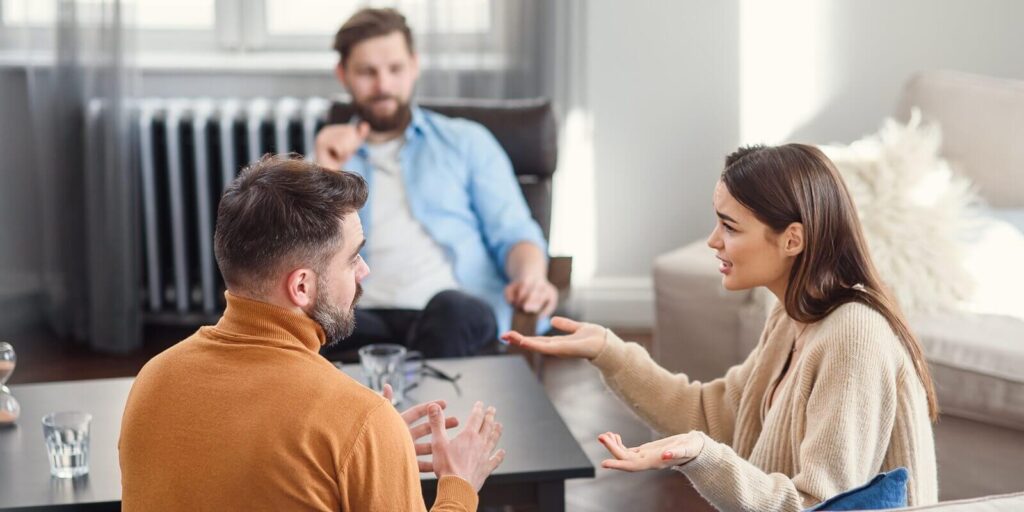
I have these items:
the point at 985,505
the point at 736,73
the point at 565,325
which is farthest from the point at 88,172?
the point at 985,505

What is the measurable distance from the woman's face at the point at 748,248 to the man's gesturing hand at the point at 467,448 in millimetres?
418

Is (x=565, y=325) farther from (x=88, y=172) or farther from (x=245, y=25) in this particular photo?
(x=245, y=25)

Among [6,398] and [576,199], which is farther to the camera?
[576,199]

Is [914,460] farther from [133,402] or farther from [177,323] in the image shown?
[177,323]

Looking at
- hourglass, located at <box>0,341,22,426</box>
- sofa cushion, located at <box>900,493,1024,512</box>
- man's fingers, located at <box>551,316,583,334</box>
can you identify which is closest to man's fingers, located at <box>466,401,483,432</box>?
man's fingers, located at <box>551,316,583,334</box>

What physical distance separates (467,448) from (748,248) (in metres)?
0.48

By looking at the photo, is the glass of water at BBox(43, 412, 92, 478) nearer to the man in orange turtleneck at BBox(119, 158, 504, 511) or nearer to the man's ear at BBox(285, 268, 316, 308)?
the man in orange turtleneck at BBox(119, 158, 504, 511)

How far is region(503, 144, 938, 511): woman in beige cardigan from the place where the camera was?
1.48 metres

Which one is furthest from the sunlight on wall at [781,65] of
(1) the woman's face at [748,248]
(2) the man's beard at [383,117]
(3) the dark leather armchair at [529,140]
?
(1) the woman's face at [748,248]

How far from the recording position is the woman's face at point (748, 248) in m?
1.62

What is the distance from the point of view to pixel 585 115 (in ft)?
13.4

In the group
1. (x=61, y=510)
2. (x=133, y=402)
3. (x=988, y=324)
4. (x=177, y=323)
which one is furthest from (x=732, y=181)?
(x=177, y=323)

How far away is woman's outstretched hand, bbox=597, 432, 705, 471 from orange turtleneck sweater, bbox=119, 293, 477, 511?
24 cm

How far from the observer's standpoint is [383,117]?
3.14 m
